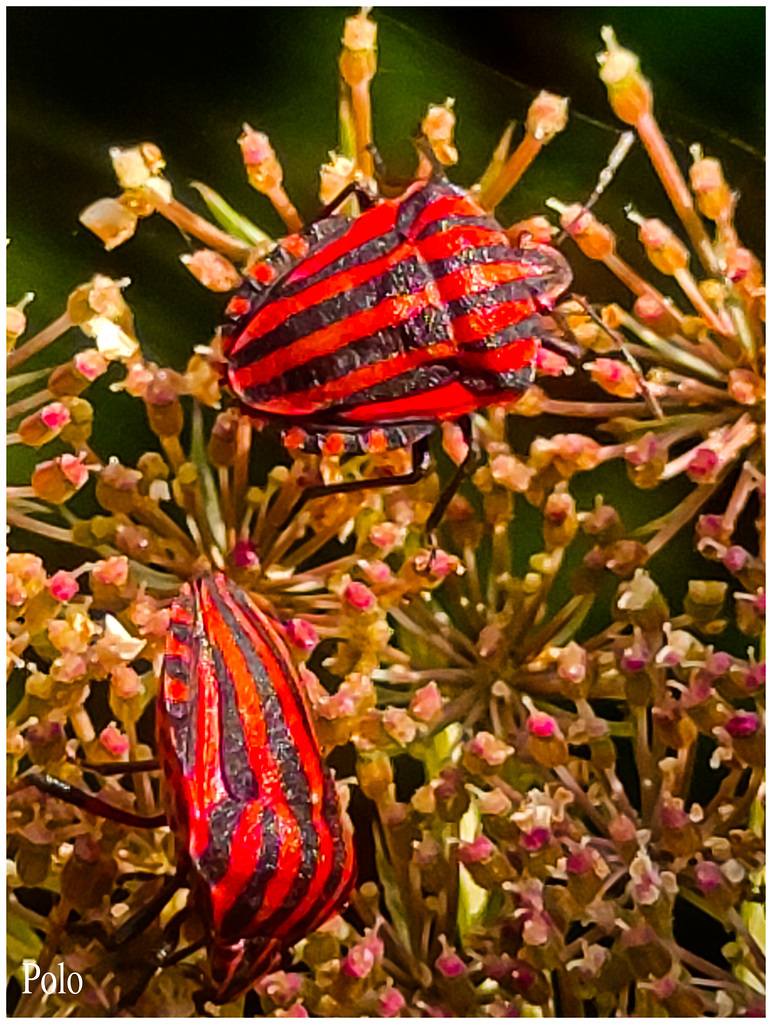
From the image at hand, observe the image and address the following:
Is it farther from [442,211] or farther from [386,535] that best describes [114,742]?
[442,211]

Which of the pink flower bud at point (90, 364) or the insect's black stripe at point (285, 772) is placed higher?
the pink flower bud at point (90, 364)

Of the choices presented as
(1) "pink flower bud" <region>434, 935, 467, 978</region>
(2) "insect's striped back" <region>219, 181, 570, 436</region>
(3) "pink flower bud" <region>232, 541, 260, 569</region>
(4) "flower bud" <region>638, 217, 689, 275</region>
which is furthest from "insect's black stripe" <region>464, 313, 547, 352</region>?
(1) "pink flower bud" <region>434, 935, 467, 978</region>

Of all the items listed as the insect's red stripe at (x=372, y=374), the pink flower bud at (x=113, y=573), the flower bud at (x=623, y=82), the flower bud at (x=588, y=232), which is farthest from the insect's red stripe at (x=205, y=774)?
the flower bud at (x=623, y=82)

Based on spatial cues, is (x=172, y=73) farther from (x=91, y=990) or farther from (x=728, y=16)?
(x=91, y=990)

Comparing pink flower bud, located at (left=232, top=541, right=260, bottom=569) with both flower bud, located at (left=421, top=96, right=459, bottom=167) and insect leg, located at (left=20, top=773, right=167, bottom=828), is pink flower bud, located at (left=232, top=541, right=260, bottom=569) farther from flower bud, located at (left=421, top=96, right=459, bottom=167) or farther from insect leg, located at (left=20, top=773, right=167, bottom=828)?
flower bud, located at (left=421, top=96, right=459, bottom=167)

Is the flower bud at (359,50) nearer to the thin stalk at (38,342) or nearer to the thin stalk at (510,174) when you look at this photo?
the thin stalk at (510,174)

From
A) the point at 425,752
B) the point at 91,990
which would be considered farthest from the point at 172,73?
the point at 91,990
